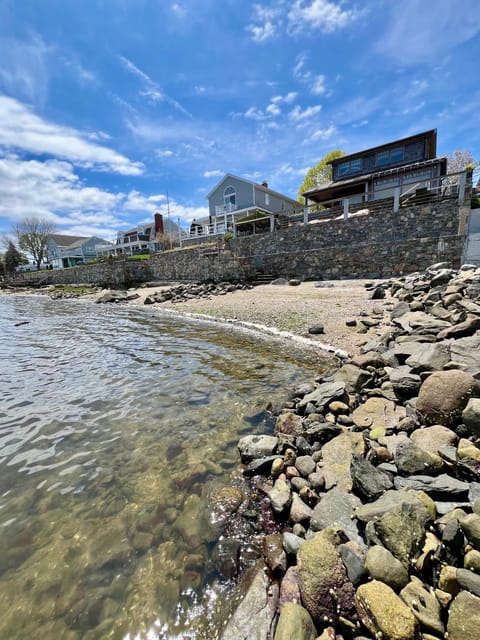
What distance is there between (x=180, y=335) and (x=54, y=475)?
23.2 ft

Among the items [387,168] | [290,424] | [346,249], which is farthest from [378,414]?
[387,168]

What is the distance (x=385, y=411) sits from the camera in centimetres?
377

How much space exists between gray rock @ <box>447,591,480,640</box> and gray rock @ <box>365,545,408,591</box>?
0.82 feet

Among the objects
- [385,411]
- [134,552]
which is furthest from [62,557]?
[385,411]

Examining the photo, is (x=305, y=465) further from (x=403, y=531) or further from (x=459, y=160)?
(x=459, y=160)

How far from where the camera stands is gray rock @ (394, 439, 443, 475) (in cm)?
244

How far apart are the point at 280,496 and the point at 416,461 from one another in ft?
4.12

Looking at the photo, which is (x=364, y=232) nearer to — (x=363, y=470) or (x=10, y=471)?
(x=363, y=470)

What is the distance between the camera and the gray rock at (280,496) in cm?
260

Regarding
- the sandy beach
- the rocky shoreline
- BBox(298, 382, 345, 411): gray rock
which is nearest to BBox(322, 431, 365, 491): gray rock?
the rocky shoreline

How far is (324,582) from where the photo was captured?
5.85ft

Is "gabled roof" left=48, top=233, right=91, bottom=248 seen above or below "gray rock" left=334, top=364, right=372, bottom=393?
above

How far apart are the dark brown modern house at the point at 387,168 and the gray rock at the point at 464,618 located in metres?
23.0

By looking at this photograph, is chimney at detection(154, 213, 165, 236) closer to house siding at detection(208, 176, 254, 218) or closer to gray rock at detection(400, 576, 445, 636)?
house siding at detection(208, 176, 254, 218)
